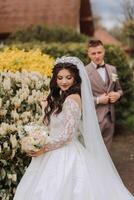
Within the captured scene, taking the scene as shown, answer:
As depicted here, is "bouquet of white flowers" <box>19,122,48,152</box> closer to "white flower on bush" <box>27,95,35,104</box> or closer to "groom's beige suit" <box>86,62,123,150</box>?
"white flower on bush" <box>27,95,35,104</box>

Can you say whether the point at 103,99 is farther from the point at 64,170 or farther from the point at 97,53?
the point at 64,170

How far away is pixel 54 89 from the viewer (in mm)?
6023

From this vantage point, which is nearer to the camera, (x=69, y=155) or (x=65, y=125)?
(x=65, y=125)

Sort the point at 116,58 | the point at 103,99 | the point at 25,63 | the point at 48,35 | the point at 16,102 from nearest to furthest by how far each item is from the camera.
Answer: the point at 16,102
the point at 103,99
the point at 25,63
the point at 116,58
the point at 48,35

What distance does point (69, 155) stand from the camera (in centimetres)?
577

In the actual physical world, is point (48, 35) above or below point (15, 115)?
above

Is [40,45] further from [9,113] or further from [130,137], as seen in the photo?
[9,113]

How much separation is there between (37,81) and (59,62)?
151 cm

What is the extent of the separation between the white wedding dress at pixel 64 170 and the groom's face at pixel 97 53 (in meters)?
2.34

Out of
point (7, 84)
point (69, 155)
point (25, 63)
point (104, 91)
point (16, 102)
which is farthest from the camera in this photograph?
point (25, 63)

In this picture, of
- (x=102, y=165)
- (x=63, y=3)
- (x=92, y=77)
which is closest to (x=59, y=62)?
(x=102, y=165)

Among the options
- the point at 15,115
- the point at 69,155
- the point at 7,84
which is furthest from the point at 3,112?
the point at 69,155

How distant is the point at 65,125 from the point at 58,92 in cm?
51

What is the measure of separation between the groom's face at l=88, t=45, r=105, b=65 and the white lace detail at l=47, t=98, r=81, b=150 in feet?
7.81
